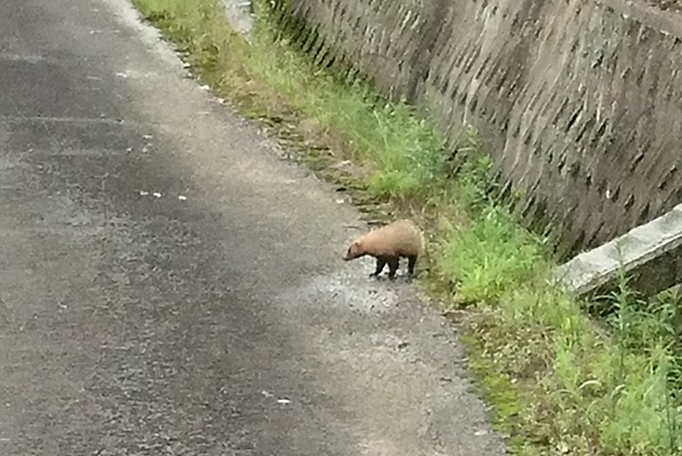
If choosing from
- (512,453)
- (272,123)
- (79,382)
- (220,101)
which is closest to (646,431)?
(512,453)

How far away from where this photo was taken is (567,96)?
20.7 feet

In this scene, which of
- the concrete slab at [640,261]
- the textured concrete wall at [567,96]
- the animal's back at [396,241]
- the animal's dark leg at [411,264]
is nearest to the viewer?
the concrete slab at [640,261]

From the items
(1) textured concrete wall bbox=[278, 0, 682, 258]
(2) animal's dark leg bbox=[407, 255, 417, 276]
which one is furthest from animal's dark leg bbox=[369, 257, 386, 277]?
(1) textured concrete wall bbox=[278, 0, 682, 258]

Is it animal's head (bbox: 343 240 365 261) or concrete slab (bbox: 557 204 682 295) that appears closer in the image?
concrete slab (bbox: 557 204 682 295)

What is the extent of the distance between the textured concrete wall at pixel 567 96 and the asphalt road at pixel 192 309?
87 cm

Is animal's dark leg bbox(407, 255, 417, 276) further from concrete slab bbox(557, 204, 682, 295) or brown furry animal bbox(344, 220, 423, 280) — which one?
concrete slab bbox(557, 204, 682, 295)

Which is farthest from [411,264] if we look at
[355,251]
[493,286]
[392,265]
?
[493,286]

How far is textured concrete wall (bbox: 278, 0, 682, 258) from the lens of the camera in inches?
222

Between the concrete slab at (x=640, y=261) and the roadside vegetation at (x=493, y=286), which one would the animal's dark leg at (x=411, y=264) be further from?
the concrete slab at (x=640, y=261)

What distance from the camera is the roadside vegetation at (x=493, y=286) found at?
15.2ft

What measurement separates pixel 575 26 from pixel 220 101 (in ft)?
10.3

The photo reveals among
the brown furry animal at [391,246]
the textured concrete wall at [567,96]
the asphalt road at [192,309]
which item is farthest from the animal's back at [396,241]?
the textured concrete wall at [567,96]

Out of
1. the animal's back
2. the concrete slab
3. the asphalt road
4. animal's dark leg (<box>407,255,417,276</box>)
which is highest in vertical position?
the concrete slab

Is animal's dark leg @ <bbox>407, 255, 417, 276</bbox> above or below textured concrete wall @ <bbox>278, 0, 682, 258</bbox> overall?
below
